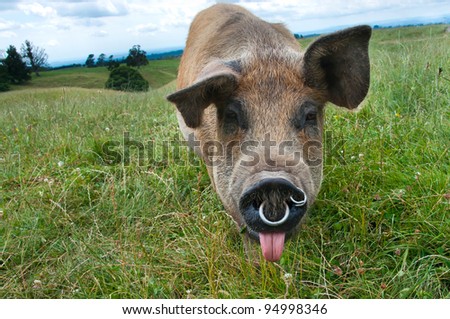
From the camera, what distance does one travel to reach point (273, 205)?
2.95m

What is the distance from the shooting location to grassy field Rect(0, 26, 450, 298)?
3418 millimetres

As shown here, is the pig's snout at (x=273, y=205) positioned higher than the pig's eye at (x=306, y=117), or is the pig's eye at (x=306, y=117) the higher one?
the pig's eye at (x=306, y=117)

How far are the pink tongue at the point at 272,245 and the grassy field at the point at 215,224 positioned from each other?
16cm

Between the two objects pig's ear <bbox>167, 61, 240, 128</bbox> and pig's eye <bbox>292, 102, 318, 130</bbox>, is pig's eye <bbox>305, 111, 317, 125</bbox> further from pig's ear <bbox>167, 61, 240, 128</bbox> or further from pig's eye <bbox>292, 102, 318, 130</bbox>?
pig's ear <bbox>167, 61, 240, 128</bbox>

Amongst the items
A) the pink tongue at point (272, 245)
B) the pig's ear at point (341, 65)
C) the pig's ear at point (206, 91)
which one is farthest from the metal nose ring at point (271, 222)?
the pig's ear at point (341, 65)

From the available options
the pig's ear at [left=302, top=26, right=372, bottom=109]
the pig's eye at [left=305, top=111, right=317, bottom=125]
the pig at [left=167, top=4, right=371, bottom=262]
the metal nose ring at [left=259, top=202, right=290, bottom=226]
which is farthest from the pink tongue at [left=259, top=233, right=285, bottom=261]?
the pig's ear at [left=302, top=26, right=372, bottom=109]

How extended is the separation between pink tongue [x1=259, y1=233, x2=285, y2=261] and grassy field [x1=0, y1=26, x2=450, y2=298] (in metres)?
0.16

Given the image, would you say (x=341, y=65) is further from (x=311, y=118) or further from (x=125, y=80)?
(x=125, y=80)

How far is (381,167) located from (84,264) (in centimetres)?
264

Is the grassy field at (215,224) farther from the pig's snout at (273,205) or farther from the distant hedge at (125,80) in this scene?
the distant hedge at (125,80)

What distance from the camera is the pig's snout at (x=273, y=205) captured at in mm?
2898
